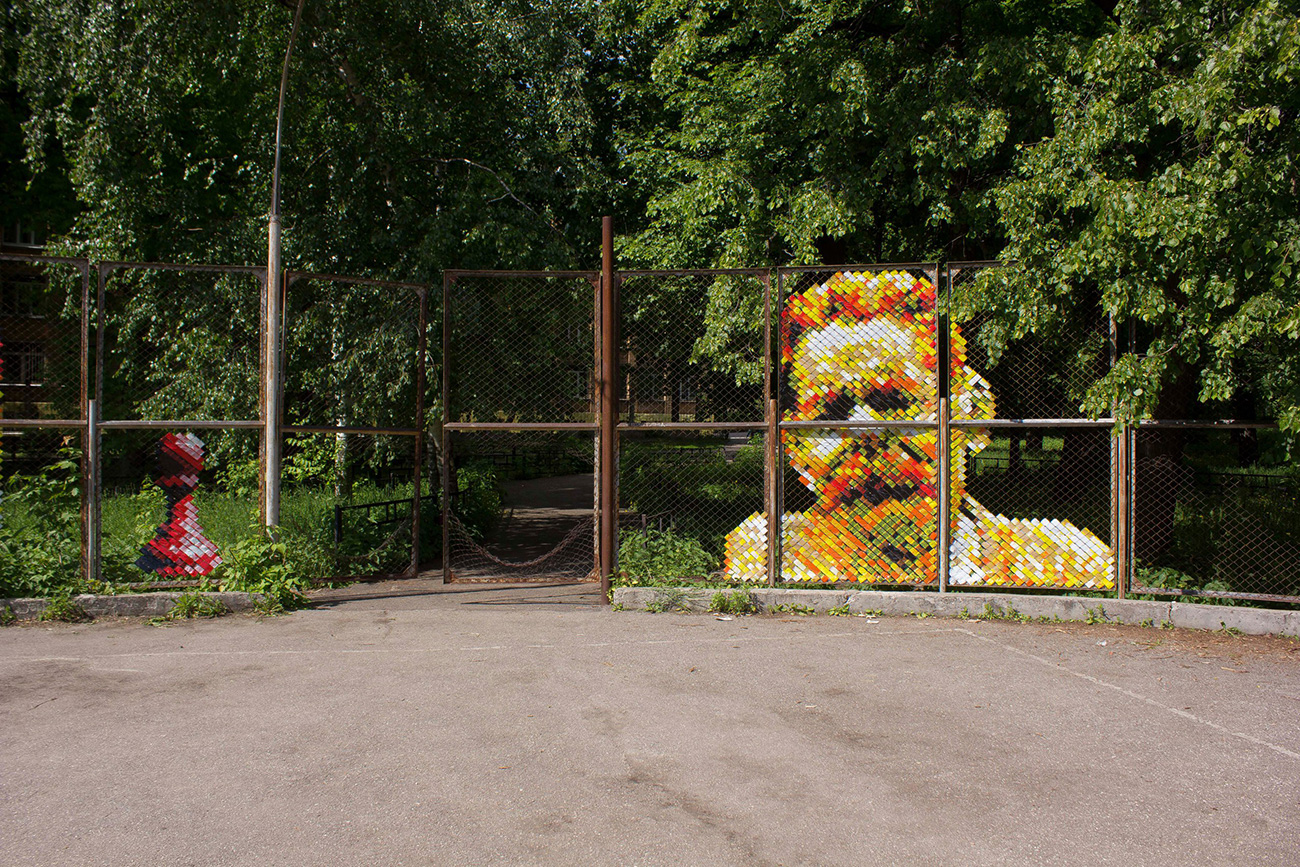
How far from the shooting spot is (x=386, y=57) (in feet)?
43.1

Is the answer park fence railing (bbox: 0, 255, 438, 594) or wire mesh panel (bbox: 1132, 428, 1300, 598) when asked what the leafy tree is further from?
park fence railing (bbox: 0, 255, 438, 594)

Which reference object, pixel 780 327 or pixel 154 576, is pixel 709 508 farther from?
pixel 154 576

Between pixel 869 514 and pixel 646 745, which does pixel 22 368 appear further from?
pixel 646 745

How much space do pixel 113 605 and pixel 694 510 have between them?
6.75 meters

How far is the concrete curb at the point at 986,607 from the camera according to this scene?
7801 millimetres

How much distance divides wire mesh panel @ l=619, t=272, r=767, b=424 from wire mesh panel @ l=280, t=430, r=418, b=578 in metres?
3.10

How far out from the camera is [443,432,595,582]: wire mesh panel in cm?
1056

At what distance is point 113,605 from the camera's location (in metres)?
8.30

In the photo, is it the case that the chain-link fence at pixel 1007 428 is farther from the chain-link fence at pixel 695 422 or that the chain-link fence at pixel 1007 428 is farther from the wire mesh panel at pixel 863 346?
the chain-link fence at pixel 695 422

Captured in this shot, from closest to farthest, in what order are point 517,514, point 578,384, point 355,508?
point 355,508 < point 578,384 < point 517,514

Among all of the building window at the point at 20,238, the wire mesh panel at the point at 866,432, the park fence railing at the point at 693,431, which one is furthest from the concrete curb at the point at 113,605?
the building window at the point at 20,238

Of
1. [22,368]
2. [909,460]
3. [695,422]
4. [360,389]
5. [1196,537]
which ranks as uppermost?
[22,368]

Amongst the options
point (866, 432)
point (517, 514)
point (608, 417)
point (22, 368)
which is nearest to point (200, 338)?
point (608, 417)

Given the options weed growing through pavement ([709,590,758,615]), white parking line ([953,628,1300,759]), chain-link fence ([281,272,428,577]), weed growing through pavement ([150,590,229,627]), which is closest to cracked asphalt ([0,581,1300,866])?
white parking line ([953,628,1300,759])
